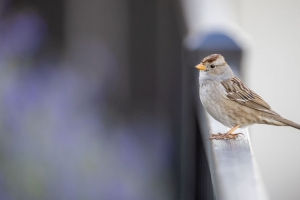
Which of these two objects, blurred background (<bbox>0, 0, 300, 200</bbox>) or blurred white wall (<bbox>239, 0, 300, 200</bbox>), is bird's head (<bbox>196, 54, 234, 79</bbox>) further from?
blurred white wall (<bbox>239, 0, 300, 200</bbox>)

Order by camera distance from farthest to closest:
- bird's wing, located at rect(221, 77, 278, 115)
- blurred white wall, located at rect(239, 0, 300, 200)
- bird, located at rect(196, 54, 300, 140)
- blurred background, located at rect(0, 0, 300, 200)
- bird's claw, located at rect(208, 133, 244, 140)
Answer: blurred white wall, located at rect(239, 0, 300, 200), blurred background, located at rect(0, 0, 300, 200), bird's wing, located at rect(221, 77, 278, 115), bird, located at rect(196, 54, 300, 140), bird's claw, located at rect(208, 133, 244, 140)

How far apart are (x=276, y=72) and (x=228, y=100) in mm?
2436

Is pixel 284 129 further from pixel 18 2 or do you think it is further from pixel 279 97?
pixel 18 2

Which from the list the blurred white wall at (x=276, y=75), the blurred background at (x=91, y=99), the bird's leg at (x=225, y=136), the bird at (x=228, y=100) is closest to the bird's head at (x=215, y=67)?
the bird at (x=228, y=100)

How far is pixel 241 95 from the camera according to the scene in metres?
1.37

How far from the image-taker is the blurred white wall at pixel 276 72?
3633 millimetres

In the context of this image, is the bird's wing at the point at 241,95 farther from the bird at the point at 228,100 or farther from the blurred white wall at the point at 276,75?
the blurred white wall at the point at 276,75

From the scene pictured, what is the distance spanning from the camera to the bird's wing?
132 centimetres

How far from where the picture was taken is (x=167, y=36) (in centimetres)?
231

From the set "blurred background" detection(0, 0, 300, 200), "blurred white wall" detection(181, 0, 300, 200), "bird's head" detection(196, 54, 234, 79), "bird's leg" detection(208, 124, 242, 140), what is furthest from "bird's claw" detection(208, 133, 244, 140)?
"blurred white wall" detection(181, 0, 300, 200)

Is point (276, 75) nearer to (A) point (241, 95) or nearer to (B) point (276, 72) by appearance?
(B) point (276, 72)

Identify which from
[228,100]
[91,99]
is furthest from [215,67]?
[91,99]

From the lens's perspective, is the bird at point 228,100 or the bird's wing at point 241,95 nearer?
the bird at point 228,100

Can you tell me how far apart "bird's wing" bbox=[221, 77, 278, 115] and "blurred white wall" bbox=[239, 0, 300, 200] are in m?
2.20
